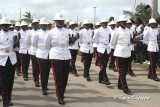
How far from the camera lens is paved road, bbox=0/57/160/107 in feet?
21.5

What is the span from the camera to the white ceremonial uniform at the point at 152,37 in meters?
9.39

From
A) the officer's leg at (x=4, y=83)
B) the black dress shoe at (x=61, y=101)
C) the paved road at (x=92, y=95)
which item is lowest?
the paved road at (x=92, y=95)

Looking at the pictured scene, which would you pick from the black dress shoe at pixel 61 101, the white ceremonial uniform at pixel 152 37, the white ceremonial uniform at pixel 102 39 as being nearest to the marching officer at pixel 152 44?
the white ceremonial uniform at pixel 152 37

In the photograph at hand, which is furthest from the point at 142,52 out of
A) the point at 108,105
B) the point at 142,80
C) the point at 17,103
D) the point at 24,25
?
the point at 17,103

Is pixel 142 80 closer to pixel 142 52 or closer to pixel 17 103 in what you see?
pixel 142 52

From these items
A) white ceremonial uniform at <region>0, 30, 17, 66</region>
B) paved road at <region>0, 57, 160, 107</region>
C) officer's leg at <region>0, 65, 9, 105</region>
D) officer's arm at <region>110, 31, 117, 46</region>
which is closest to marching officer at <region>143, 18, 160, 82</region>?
paved road at <region>0, 57, 160, 107</region>

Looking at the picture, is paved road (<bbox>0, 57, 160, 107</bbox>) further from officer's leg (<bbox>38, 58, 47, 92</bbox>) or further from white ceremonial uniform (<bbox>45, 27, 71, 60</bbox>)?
white ceremonial uniform (<bbox>45, 27, 71, 60</bbox>)

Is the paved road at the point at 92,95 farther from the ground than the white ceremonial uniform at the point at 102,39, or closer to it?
closer to it

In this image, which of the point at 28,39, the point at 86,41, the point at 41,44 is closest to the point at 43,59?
the point at 41,44

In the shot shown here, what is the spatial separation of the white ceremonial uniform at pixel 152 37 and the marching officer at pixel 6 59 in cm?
525

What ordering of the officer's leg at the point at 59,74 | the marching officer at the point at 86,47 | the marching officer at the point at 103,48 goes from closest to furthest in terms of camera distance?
1. the officer's leg at the point at 59,74
2. the marching officer at the point at 103,48
3. the marching officer at the point at 86,47

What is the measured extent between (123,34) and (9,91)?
12.5 ft

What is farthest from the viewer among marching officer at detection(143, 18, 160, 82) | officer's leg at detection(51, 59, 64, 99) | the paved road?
marching officer at detection(143, 18, 160, 82)

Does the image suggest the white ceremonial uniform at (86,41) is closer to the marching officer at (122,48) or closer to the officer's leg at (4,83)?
the marching officer at (122,48)
